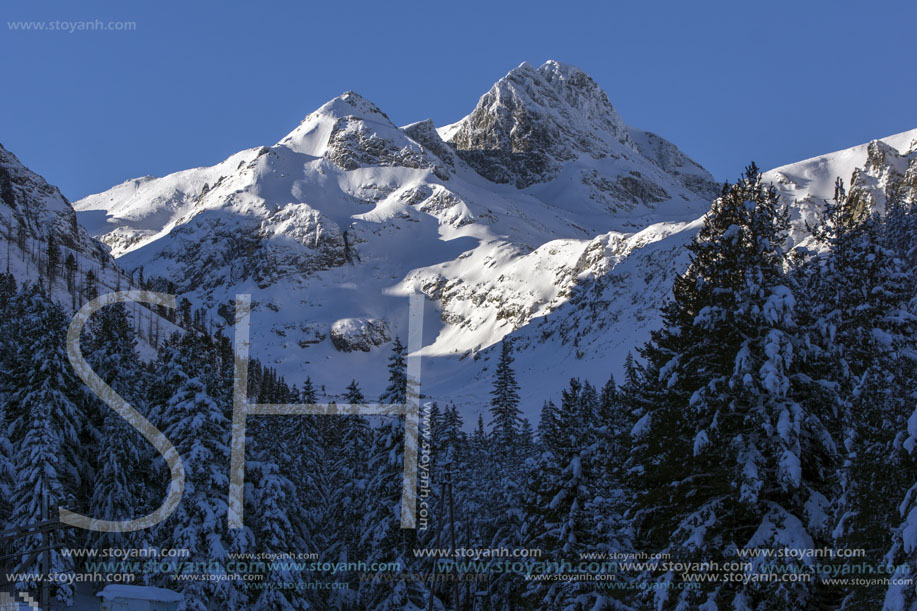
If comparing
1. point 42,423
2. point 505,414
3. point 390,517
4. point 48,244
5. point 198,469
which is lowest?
point 390,517

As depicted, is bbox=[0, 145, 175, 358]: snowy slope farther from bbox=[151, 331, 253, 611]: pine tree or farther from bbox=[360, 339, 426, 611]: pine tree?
bbox=[360, 339, 426, 611]: pine tree

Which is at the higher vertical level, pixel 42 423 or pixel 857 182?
pixel 857 182

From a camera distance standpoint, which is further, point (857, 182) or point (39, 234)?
point (857, 182)

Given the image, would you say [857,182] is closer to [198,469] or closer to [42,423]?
[198,469]

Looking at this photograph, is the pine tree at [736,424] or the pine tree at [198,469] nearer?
the pine tree at [736,424]

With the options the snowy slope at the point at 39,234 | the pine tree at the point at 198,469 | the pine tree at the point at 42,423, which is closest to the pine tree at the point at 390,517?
the pine tree at the point at 198,469

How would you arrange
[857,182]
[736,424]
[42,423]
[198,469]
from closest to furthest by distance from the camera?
[736,424] → [198,469] → [42,423] → [857,182]

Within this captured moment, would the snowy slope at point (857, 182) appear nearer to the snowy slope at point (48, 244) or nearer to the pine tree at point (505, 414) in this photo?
the pine tree at point (505, 414)

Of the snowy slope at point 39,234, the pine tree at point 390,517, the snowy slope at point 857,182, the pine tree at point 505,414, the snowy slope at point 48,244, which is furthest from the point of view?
the snowy slope at point 857,182

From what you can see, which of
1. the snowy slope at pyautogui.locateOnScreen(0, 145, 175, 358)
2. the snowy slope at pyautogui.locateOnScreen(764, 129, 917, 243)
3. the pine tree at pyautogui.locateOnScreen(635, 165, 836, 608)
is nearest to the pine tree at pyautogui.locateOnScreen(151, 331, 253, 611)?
the pine tree at pyautogui.locateOnScreen(635, 165, 836, 608)

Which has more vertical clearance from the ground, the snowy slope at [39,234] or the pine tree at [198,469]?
the snowy slope at [39,234]

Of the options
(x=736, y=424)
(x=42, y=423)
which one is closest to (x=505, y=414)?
(x=42, y=423)

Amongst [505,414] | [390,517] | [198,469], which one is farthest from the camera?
[505,414]

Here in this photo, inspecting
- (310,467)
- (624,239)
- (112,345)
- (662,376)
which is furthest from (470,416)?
(662,376)
